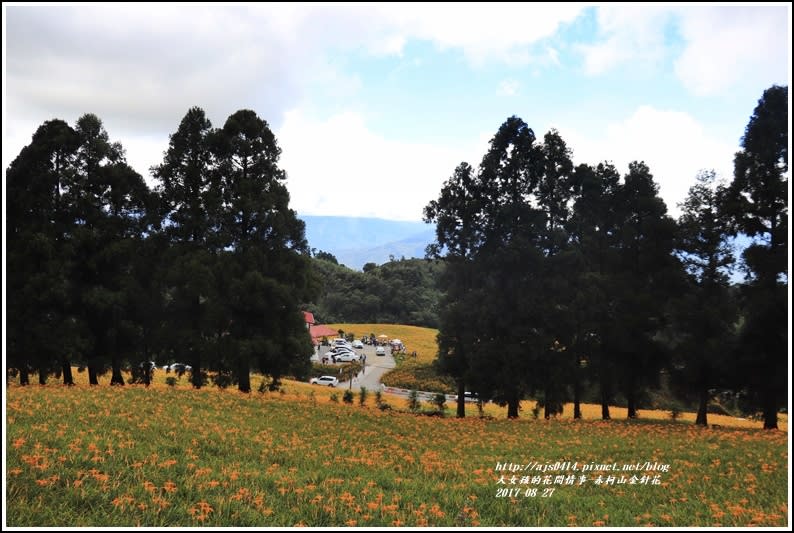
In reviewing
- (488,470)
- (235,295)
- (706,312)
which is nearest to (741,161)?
(706,312)

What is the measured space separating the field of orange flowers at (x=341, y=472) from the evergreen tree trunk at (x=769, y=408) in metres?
4.83

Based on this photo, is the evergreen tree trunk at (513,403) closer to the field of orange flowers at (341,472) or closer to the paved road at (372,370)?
the field of orange flowers at (341,472)

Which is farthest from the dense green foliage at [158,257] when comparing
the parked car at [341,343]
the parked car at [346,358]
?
the parked car at [341,343]

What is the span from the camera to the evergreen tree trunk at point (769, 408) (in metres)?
20.2

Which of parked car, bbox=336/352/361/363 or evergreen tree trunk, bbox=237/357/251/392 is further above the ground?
evergreen tree trunk, bbox=237/357/251/392

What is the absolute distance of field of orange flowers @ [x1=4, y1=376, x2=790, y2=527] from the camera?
22.4ft

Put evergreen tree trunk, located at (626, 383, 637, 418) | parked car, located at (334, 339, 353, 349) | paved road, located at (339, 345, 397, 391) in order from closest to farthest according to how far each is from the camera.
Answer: evergreen tree trunk, located at (626, 383, 637, 418), paved road, located at (339, 345, 397, 391), parked car, located at (334, 339, 353, 349)

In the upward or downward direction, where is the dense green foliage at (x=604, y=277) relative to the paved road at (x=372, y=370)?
upward

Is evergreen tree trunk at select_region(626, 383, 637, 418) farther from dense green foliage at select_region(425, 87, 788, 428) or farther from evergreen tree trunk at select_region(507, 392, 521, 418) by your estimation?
evergreen tree trunk at select_region(507, 392, 521, 418)

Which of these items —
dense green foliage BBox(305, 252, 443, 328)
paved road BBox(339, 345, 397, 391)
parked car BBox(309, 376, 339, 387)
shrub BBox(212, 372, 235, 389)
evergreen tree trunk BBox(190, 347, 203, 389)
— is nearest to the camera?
evergreen tree trunk BBox(190, 347, 203, 389)

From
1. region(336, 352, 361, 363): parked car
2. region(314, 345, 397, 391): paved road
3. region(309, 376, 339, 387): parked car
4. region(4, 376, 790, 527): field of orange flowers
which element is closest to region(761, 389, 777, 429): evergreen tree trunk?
region(4, 376, 790, 527): field of orange flowers

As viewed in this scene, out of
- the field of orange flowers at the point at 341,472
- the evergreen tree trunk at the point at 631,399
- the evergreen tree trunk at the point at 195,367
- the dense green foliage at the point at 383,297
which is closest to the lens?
the field of orange flowers at the point at 341,472

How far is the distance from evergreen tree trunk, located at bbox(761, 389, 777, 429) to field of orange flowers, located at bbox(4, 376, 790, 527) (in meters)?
4.83

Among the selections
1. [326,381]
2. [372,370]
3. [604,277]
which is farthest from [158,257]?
[372,370]
